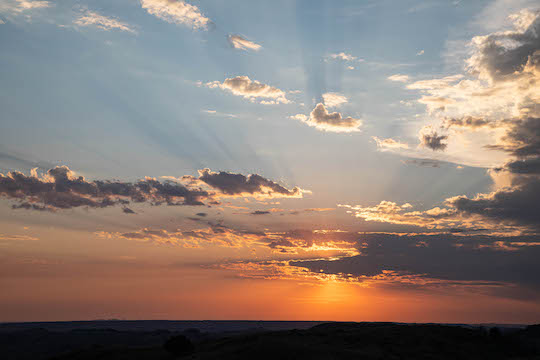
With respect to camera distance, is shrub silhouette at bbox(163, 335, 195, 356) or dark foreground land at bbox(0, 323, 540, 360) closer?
dark foreground land at bbox(0, 323, 540, 360)

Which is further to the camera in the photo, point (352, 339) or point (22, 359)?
point (22, 359)

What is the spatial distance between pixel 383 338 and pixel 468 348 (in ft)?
52.9

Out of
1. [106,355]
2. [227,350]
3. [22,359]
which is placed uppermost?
[227,350]

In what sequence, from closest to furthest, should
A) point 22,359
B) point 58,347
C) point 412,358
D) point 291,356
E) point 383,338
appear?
point 291,356 < point 412,358 < point 383,338 < point 22,359 < point 58,347

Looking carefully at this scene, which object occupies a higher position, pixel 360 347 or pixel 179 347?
pixel 360 347

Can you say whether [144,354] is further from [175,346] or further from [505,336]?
[505,336]

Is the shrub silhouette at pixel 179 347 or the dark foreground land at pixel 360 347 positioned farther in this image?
the shrub silhouette at pixel 179 347

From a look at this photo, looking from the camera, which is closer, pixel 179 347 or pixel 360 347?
pixel 360 347

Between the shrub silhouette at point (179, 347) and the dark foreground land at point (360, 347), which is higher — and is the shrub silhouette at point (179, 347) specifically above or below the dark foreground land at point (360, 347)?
below

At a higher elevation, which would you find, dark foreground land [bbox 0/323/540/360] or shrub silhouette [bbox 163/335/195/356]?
dark foreground land [bbox 0/323/540/360]

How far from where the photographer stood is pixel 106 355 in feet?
297

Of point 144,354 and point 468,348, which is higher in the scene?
point 468,348

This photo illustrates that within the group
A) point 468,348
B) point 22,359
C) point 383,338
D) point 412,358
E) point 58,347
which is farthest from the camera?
Result: point 58,347

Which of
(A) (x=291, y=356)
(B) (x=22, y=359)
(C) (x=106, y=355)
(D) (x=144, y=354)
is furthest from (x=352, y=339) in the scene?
(B) (x=22, y=359)
